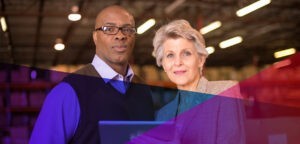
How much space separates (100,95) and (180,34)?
11.1 inches

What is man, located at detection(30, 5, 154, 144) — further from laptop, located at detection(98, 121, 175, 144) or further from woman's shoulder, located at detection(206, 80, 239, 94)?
woman's shoulder, located at detection(206, 80, 239, 94)

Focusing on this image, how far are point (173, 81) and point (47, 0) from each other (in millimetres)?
6483

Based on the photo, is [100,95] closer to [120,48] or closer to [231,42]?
[120,48]

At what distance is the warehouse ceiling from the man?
4118 millimetres

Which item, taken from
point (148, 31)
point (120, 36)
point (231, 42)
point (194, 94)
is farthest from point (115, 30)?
point (231, 42)

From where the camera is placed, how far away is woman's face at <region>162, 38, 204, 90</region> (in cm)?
124

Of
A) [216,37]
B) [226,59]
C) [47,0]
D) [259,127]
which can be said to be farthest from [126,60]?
[226,59]

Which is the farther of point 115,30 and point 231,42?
point 231,42

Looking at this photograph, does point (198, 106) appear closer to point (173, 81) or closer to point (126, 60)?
point (173, 81)

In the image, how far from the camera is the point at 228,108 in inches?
48.0

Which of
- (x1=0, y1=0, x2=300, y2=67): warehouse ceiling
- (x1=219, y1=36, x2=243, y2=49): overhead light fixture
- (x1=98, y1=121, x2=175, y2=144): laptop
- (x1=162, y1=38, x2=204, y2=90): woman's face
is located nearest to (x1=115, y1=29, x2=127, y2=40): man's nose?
(x1=162, y1=38, x2=204, y2=90): woman's face

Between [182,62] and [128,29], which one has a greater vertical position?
[128,29]

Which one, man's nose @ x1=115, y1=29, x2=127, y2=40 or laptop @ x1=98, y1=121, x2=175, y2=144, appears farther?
man's nose @ x1=115, y1=29, x2=127, y2=40

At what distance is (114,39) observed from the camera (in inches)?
49.6
